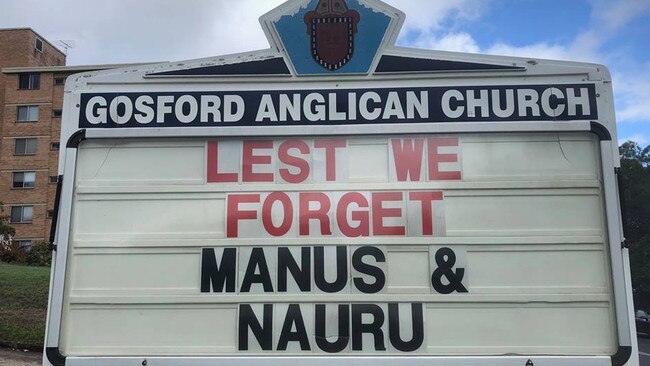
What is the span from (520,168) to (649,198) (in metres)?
36.1

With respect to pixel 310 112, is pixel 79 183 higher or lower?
lower

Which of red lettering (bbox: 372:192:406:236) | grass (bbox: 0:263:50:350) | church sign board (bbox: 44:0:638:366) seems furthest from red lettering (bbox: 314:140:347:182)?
grass (bbox: 0:263:50:350)

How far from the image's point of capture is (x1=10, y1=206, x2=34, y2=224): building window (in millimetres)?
40156

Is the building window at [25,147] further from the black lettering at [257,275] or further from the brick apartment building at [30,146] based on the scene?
the black lettering at [257,275]

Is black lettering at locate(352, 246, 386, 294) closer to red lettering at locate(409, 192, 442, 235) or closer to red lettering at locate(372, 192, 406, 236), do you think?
red lettering at locate(372, 192, 406, 236)

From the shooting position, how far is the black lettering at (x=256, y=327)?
2822 millimetres

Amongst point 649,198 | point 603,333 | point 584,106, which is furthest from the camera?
point 649,198

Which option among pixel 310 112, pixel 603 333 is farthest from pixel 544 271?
pixel 310 112

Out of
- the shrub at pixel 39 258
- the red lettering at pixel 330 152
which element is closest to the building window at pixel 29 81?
the shrub at pixel 39 258

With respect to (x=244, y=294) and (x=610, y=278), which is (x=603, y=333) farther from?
(x=244, y=294)

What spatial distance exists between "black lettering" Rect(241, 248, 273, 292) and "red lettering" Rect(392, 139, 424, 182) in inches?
30.5

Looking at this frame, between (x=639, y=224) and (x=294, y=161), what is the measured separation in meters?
38.3

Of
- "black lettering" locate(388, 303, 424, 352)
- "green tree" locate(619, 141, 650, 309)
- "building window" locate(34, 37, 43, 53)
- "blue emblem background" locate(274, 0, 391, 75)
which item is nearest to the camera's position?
"black lettering" locate(388, 303, 424, 352)

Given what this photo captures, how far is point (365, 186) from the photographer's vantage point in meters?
2.93
